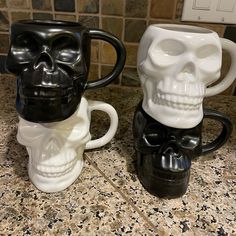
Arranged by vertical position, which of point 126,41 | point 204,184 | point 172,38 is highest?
point 172,38

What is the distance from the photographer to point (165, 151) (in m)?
0.43

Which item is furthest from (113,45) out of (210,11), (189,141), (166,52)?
(210,11)

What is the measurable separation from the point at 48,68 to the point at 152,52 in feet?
0.45

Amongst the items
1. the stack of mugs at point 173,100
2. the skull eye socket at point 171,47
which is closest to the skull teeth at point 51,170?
the stack of mugs at point 173,100

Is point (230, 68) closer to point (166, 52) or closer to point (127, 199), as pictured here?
point (166, 52)

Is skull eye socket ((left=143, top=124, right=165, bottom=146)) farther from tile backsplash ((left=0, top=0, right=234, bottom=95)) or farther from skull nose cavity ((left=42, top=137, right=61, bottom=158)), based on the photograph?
tile backsplash ((left=0, top=0, right=234, bottom=95))

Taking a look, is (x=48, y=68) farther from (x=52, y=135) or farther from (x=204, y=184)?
(x=204, y=184)

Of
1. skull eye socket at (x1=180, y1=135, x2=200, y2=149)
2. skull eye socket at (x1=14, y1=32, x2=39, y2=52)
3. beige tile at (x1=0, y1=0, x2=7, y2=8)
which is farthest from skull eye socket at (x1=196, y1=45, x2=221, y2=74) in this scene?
beige tile at (x1=0, y1=0, x2=7, y2=8)

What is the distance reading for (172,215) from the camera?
0.41 meters

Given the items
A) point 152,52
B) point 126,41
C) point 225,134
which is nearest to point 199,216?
point 225,134

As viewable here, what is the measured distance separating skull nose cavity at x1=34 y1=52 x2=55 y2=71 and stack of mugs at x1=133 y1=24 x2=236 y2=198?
13 cm

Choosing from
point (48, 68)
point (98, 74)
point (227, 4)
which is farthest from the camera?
point (98, 74)

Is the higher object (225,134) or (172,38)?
(172,38)

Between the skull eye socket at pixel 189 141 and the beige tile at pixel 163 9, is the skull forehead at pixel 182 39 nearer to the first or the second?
the skull eye socket at pixel 189 141
